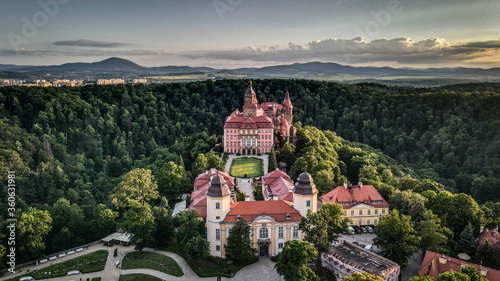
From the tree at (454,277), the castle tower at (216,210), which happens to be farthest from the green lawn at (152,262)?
the tree at (454,277)

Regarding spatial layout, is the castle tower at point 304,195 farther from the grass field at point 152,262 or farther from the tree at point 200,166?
the tree at point 200,166

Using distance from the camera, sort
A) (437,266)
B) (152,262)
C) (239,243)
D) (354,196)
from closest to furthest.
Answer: (437,266) → (239,243) → (152,262) → (354,196)

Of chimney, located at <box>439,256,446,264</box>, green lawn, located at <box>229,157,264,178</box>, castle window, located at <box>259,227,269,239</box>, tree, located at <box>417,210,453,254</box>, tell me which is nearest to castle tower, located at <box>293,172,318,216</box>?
castle window, located at <box>259,227,269,239</box>

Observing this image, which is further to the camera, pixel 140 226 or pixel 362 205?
pixel 362 205

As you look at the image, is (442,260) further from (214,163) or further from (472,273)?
(214,163)

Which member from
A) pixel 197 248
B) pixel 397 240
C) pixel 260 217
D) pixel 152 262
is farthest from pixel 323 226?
pixel 152 262

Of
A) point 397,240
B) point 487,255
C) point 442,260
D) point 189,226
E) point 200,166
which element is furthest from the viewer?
point 200,166
